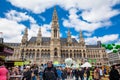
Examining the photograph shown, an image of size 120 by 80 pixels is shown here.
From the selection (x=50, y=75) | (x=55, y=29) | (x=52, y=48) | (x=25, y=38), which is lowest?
(x=50, y=75)

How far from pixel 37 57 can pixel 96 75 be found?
7189 cm

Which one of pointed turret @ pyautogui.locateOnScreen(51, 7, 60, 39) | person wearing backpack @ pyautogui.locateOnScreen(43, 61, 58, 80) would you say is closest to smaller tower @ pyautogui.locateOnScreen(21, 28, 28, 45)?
pointed turret @ pyautogui.locateOnScreen(51, 7, 60, 39)

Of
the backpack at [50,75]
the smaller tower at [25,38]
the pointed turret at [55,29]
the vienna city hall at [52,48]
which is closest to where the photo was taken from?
the backpack at [50,75]

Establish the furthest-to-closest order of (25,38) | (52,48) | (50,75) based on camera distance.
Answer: (25,38), (52,48), (50,75)

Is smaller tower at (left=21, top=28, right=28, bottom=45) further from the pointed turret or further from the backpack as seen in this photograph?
the backpack

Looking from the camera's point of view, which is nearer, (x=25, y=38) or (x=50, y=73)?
(x=50, y=73)

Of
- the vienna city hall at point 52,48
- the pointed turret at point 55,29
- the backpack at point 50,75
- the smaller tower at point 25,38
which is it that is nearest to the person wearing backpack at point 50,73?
the backpack at point 50,75

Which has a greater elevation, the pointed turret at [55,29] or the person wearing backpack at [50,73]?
the pointed turret at [55,29]

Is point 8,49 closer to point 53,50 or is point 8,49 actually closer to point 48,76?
point 48,76

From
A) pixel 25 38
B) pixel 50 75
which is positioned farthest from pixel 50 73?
pixel 25 38

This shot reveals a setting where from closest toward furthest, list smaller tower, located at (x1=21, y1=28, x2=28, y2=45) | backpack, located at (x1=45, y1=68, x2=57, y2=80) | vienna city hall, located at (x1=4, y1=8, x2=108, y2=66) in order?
backpack, located at (x1=45, y1=68, x2=57, y2=80) < vienna city hall, located at (x1=4, y1=8, x2=108, y2=66) < smaller tower, located at (x1=21, y1=28, x2=28, y2=45)

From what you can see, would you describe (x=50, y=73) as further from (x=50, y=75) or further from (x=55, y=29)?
(x=55, y=29)

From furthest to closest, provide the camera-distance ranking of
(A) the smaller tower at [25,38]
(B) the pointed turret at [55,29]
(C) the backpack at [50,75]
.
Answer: (A) the smaller tower at [25,38]
(B) the pointed turret at [55,29]
(C) the backpack at [50,75]

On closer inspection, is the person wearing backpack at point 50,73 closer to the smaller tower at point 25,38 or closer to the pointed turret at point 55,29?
the pointed turret at point 55,29
